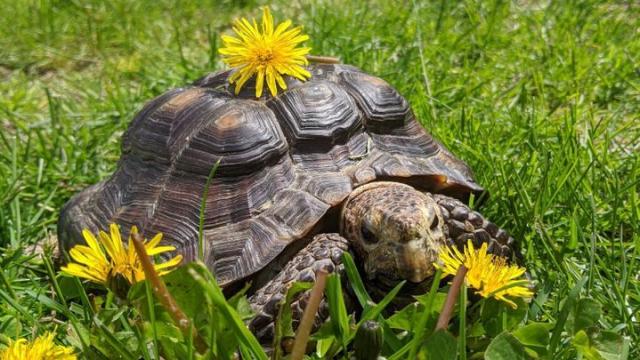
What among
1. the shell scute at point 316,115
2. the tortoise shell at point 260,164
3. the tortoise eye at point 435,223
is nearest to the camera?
the tortoise eye at point 435,223

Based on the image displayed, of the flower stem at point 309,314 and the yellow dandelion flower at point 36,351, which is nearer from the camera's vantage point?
the flower stem at point 309,314

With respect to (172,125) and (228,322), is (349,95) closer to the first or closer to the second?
(172,125)

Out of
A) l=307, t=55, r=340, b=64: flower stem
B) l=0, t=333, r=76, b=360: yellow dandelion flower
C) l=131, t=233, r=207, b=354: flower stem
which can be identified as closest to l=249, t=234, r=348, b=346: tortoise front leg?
l=131, t=233, r=207, b=354: flower stem

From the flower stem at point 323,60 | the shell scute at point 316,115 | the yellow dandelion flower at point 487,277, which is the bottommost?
the yellow dandelion flower at point 487,277

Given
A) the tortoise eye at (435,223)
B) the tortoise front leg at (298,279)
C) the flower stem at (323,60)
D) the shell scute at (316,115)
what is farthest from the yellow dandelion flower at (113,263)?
the flower stem at (323,60)

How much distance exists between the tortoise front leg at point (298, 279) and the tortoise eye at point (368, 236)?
0.08 m

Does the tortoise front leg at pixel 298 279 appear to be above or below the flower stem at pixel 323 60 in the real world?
below

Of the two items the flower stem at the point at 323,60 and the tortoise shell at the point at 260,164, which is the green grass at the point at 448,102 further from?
the flower stem at the point at 323,60

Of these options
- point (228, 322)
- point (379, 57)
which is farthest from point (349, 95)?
point (379, 57)

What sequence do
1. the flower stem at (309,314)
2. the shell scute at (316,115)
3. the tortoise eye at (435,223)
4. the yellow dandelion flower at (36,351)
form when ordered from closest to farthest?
the flower stem at (309,314), the yellow dandelion flower at (36,351), the tortoise eye at (435,223), the shell scute at (316,115)

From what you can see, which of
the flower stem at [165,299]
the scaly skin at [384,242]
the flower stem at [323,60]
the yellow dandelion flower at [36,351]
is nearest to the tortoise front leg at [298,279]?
the scaly skin at [384,242]

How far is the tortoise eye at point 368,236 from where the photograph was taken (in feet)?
6.76

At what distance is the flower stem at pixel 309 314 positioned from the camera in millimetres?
1354

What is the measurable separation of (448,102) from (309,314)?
2.50 m
